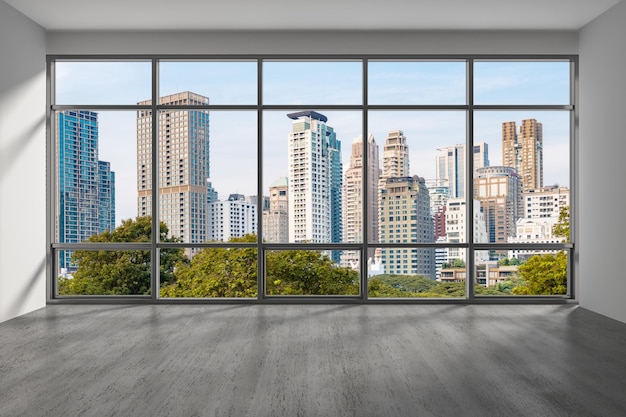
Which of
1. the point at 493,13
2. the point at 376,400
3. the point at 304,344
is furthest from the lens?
the point at 493,13

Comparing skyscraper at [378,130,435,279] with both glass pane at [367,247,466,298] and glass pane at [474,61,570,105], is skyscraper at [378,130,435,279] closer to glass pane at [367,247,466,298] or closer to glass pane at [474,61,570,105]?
glass pane at [367,247,466,298]

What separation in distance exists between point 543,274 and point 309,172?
3.40 metres

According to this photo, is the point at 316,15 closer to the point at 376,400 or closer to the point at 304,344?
the point at 304,344

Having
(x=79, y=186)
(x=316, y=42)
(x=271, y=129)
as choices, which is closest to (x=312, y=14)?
(x=316, y=42)

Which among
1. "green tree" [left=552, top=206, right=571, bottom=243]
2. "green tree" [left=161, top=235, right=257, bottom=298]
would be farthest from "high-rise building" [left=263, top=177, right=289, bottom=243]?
"green tree" [left=552, top=206, right=571, bottom=243]

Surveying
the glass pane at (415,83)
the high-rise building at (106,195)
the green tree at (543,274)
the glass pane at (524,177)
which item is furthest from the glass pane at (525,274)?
the high-rise building at (106,195)

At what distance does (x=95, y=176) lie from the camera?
7746mm

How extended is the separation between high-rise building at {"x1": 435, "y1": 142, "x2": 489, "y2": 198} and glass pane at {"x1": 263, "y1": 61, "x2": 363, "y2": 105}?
1.36m

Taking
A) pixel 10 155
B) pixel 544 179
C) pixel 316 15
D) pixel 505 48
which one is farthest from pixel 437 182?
pixel 10 155

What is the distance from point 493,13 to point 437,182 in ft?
7.25

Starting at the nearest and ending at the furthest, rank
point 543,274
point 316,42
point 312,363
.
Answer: point 312,363 < point 316,42 < point 543,274

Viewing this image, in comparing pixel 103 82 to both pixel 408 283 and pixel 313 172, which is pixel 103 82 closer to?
pixel 313 172

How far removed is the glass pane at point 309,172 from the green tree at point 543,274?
2273mm

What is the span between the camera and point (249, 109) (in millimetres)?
7672
